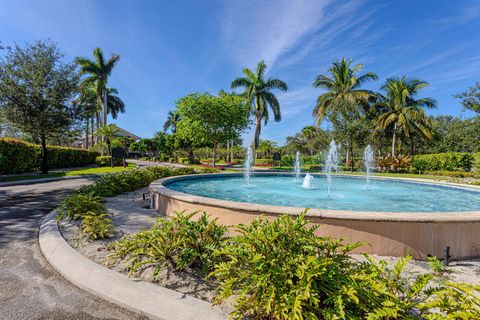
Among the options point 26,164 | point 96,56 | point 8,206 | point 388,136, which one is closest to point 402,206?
point 8,206

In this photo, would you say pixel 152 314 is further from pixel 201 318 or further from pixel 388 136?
pixel 388 136

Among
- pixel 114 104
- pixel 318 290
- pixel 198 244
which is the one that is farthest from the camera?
pixel 114 104

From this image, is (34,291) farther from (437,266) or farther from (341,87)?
(341,87)

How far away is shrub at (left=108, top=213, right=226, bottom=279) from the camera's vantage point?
327 cm

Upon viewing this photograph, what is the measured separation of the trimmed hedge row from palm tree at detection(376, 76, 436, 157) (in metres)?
40.2

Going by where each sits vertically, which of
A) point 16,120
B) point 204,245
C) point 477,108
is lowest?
point 204,245

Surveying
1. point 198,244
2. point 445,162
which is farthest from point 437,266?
point 445,162

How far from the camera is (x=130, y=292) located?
2.79m

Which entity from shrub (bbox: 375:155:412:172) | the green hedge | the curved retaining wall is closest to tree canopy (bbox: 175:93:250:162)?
shrub (bbox: 375:155:412:172)

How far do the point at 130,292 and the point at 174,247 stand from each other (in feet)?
2.52

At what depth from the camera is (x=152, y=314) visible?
2.48m

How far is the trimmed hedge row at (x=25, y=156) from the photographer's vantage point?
16.5m

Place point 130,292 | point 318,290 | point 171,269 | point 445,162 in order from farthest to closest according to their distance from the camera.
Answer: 1. point 445,162
2. point 171,269
3. point 130,292
4. point 318,290

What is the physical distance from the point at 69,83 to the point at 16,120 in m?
4.09
